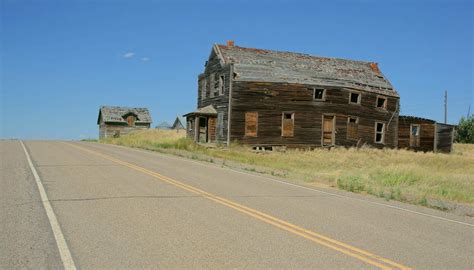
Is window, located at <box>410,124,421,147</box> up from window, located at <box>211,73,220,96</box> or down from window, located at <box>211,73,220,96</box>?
down

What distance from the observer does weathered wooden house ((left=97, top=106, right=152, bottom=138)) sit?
3031 inches

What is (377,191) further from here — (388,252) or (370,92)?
(370,92)

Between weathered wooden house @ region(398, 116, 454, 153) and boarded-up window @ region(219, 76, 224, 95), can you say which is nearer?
boarded-up window @ region(219, 76, 224, 95)

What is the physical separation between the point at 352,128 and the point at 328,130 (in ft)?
7.81

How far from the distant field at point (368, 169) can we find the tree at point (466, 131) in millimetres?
41645

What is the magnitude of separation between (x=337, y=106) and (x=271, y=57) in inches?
267

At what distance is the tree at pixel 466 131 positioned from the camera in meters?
73.1

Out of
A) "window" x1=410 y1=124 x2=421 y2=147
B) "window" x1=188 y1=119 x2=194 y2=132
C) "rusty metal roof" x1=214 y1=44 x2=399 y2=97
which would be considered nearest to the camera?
"rusty metal roof" x1=214 y1=44 x2=399 y2=97

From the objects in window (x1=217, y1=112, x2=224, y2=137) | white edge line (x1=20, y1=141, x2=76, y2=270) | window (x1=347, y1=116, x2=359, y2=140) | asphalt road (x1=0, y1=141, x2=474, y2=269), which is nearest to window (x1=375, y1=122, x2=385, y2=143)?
window (x1=347, y1=116, x2=359, y2=140)

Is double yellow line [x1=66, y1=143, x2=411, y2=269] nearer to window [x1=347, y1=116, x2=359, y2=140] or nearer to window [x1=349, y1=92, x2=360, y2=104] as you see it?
window [x1=347, y1=116, x2=359, y2=140]

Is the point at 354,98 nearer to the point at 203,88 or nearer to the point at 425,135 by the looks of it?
the point at 425,135

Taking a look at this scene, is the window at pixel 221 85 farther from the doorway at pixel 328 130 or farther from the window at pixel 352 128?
the window at pixel 352 128

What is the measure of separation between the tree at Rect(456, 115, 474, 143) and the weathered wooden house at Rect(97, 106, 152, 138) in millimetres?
51818

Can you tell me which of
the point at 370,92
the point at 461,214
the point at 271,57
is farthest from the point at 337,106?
the point at 461,214
